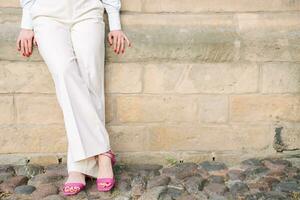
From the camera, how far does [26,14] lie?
3527 mm

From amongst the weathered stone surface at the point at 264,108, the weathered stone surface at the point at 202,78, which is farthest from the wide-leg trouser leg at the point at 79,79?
the weathered stone surface at the point at 264,108

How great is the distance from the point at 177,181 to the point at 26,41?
1.52 meters

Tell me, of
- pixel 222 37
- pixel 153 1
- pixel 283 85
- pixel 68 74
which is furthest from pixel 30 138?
pixel 283 85

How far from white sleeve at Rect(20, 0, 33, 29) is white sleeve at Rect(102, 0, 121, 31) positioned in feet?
1.83

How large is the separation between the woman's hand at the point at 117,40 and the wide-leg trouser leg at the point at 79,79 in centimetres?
10

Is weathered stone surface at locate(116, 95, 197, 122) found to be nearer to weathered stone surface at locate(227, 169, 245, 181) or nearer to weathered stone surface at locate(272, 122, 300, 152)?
weathered stone surface at locate(227, 169, 245, 181)

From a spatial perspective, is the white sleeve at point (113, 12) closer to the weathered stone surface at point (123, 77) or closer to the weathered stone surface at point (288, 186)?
the weathered stone surface at point (123, 77)

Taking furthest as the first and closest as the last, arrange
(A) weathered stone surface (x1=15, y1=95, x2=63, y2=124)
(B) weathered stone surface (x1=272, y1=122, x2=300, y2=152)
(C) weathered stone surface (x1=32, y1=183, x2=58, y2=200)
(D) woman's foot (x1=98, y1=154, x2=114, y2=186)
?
(B) weathered stone surface (x1=272, y1=122, x2=300, y2=152), (A) weathered stone surface (x1=15, y1=95, x2=63, y2=124), (D) woman's foot (x1=98, y1=154, x2=114, y2=186), (C) weathered stone surface (x1=32, y1=183, x2=58, y2=200)

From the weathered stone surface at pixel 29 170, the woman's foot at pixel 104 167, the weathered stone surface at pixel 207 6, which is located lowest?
the weathered stone surface at pixel 29 170

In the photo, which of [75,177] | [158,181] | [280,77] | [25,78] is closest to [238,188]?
[158,181]

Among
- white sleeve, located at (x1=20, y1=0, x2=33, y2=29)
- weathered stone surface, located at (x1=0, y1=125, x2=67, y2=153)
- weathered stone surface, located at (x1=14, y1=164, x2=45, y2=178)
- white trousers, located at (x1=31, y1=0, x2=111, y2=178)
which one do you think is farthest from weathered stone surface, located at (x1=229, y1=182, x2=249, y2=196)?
white sleeve, located at (x1=20, y1=0, x2=33, y2=29)

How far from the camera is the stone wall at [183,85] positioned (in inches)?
146

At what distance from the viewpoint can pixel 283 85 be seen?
3.90 metres

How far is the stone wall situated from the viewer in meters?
3.71
